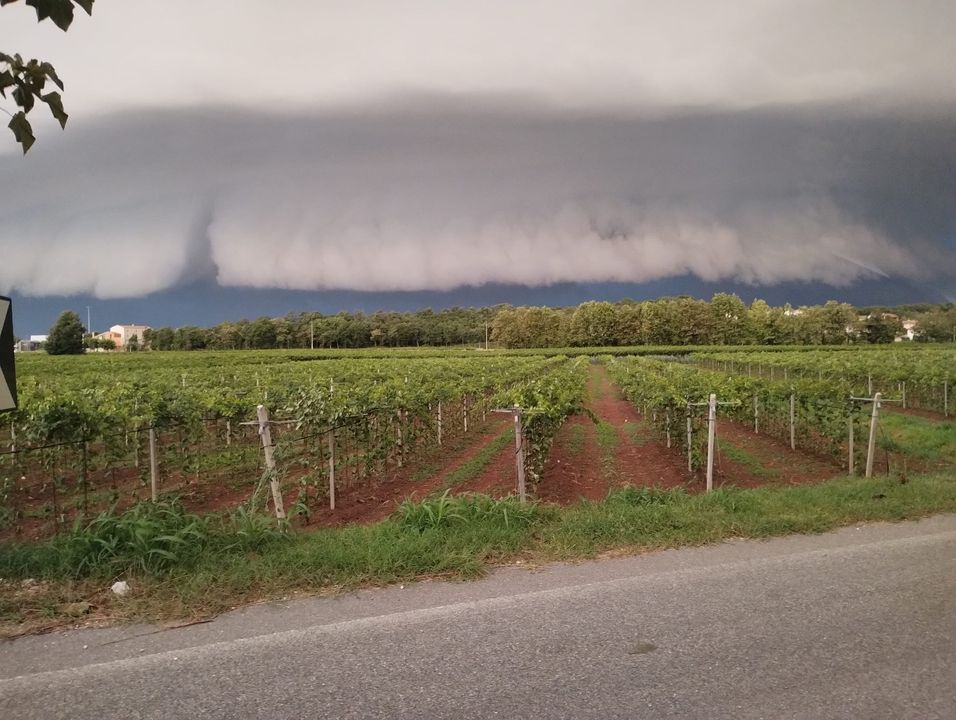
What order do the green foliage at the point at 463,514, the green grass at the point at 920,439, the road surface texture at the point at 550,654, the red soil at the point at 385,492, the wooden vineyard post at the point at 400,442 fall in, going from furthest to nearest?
the green grass at the point at 920,439
the wooden vineyard post at the point at 400,442
the red soil at the point at 385,492
the green foliage at the point at 463,514
the road surface texture at the point at 550,654

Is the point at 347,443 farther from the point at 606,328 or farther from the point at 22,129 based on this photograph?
the point at 606,328

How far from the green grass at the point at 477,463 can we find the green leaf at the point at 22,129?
362 inches

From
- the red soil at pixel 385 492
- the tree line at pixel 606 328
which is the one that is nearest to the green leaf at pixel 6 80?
the red soil at pixel 385 492

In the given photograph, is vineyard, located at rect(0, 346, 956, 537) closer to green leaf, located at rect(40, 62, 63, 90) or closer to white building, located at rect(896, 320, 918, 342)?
green leaf, located at rect(40, 62, 63, 90)

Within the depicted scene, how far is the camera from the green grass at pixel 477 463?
1222 centimetres

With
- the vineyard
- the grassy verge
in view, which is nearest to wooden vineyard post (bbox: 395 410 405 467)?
the vineyard

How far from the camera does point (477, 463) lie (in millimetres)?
13727

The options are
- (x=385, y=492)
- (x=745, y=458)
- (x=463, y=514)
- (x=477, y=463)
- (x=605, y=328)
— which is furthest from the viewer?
(x=605, y=328)

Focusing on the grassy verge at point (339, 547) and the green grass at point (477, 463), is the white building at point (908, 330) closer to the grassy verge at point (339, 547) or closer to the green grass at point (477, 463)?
the green grass at point (477, 463)

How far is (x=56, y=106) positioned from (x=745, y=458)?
1403cm

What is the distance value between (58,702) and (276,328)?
399ft

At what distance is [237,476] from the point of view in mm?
12773

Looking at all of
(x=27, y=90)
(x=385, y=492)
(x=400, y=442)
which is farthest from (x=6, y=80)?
(x=400, y=442)

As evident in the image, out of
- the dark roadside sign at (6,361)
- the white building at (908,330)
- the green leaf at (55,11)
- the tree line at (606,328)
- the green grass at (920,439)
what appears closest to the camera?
the green leaf at (55,11)
